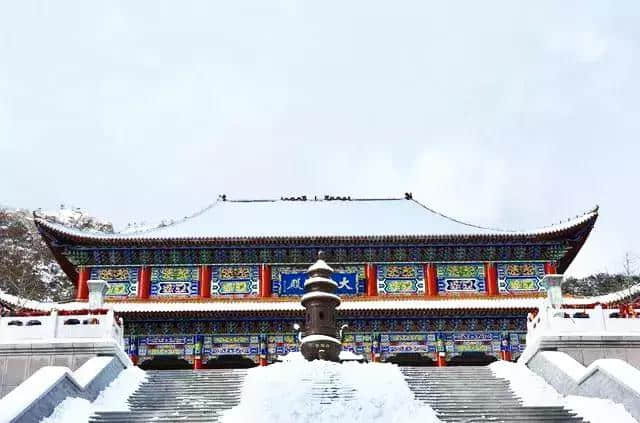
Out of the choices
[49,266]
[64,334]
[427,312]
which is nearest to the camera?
[64,334]

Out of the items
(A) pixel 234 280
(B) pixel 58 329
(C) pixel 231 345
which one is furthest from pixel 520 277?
(B) pixel 58 329

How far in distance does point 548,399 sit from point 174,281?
1509 cm

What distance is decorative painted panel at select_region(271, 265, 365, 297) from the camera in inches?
1029

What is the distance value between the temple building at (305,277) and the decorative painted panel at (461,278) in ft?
0.12

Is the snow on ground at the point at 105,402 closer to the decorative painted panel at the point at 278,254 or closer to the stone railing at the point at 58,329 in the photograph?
the stone railing at the point at 58,329

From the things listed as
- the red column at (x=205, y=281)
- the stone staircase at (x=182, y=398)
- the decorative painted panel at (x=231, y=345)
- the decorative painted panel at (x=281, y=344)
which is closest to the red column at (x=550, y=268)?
the decorative painted panel at (x=281, y=344)

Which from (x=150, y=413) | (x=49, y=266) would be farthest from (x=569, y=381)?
(x=49, y=266)

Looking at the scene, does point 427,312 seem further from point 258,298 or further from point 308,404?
point 308,404

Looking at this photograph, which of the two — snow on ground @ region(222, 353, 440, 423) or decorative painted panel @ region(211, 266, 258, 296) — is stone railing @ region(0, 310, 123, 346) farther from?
decorative painted panel @ region(211, 266, 258, 296)

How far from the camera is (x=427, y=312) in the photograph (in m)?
24.7

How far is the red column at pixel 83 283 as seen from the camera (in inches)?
1017

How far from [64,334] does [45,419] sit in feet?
16.0

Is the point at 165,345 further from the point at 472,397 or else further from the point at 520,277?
the point at 472,397

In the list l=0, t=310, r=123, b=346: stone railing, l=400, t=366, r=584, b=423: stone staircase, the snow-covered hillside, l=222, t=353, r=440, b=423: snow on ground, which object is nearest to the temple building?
l=0, t=310, r=123, b=346: stone railing
